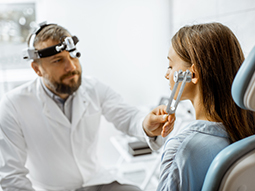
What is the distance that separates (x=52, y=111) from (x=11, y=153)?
1.00ft

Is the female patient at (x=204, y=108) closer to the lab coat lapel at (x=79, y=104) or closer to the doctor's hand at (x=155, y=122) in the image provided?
the doctor's hand at (x=155, y=122)

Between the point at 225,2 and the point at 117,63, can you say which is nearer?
the point at 225,2

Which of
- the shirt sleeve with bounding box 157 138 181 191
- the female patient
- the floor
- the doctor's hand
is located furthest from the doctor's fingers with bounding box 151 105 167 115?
the floor

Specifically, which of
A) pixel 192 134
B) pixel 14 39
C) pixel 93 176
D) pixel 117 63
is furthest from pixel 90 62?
pixel 192 134

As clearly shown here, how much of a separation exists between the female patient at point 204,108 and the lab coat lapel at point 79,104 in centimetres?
80

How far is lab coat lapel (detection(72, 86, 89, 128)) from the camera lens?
5.20ft

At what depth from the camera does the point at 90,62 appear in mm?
2812

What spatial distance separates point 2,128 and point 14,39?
69.2 inches

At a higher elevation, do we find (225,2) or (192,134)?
(225,2)

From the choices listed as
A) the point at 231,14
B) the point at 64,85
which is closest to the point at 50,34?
the point at 64,85

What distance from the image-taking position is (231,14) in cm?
168

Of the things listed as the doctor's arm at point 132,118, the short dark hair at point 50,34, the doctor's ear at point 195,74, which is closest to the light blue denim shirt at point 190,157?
the doctor's ear at point 195,74

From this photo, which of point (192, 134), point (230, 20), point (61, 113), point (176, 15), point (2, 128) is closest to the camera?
point (192, 134)

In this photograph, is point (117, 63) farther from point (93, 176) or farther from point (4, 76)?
point (93, 176)
